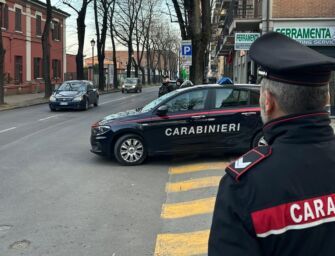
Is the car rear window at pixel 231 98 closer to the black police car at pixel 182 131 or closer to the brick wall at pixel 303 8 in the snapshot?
the black police car at pixel 182 131

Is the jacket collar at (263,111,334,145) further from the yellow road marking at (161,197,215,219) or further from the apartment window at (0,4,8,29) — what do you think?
the apartment window at (0,4,8,29)

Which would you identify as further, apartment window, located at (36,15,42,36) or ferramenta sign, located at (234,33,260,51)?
apartment window, located at (36,15,42,36)

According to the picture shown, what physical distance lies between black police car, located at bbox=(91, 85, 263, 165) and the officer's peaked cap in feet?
26.0

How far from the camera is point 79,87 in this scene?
25.9 m

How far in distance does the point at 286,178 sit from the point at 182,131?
8065mm

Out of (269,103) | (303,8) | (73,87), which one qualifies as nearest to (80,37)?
(73,87)

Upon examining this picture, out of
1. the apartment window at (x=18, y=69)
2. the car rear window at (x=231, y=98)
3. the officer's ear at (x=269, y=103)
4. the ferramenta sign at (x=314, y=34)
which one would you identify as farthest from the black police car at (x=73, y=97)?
the officer's ear at (x=269, y=103)

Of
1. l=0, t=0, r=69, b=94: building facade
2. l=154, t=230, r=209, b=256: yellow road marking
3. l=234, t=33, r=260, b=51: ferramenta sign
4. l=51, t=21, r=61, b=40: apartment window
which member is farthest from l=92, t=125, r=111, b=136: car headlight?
l=51, t=21, r=61, b=40: apartment window

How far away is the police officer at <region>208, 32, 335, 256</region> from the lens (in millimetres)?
1594

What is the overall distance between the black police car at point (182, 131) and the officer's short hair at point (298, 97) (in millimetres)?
7954

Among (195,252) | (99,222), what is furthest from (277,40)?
(99,222)

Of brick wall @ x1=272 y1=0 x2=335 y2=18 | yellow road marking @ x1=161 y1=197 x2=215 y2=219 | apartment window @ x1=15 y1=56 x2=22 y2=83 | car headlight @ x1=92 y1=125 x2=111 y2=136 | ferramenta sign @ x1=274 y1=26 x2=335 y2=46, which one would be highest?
brick wall @ x1=272 y1=0 x2=335 y2=18

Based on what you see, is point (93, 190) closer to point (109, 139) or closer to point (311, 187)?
point (109, 139)

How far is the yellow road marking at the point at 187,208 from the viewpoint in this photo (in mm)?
6410
